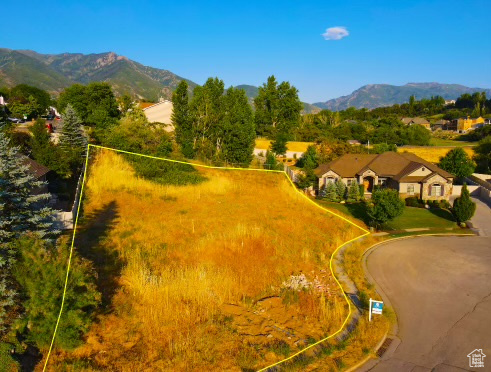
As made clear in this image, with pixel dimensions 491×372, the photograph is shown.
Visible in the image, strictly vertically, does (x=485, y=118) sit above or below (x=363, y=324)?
above

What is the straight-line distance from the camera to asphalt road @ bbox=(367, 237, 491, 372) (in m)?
8.54

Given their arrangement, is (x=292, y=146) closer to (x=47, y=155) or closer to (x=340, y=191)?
(x=340, y=191)

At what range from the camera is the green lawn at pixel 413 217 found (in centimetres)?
2041

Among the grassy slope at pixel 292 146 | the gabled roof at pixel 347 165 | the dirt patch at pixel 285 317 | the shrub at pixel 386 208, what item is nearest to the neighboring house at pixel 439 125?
the grassy slope at pixel 292 146

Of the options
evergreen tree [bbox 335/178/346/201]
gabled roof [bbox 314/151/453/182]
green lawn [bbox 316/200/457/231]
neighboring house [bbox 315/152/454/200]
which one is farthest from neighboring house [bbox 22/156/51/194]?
gabled roof [bbox 314/151/453/182]

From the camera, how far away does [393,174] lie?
29.2m

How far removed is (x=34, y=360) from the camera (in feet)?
26.1

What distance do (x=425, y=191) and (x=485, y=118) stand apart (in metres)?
78.0

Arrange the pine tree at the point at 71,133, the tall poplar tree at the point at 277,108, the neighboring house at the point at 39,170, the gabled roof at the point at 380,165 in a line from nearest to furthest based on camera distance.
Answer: the neighboring house at the point at 39,170, the pine tree at the point at 71,133, the gabled roof at the point at 380,165, the tall poplar tree at the point at 277,108

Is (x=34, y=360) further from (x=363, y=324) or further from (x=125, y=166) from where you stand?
(x=125, y=166)

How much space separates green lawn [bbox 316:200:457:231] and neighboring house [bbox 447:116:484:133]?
68413 millimetres

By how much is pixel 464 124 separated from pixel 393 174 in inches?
2601

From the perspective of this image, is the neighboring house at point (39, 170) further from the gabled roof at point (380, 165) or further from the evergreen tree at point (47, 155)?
the gabled roof at point (380, 165)

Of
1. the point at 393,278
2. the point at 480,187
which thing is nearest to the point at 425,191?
the point at 480,187
